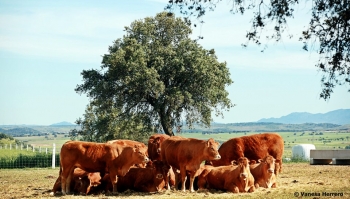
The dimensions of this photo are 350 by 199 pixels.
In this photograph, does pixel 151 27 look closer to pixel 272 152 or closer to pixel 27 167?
pixel 27 167

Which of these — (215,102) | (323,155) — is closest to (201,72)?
(215,102)

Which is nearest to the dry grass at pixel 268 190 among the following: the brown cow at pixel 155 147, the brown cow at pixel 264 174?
the brown cow at pixel 264 174

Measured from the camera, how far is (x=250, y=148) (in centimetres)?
2031

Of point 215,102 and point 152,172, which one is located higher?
point 215,102

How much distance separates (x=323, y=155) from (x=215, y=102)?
1222 cm

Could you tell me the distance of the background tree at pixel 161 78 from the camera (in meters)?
40.4

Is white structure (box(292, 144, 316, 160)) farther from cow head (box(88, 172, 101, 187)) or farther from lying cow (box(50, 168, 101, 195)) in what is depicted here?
lying cow (box(50, 168, 101, 195))

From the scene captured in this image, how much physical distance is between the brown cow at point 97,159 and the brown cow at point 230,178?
6.58 feet

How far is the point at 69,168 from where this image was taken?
17.1 metres

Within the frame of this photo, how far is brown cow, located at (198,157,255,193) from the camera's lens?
664 inches

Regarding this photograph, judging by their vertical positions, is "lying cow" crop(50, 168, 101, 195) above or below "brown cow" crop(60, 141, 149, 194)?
below

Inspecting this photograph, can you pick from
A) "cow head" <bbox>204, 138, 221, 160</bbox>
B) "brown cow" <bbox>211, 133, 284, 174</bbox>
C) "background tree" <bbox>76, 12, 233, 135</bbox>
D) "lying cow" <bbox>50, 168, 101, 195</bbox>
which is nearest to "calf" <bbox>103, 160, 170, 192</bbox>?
"lying cow" <bbox>50, 168, 101, 195</bbox>

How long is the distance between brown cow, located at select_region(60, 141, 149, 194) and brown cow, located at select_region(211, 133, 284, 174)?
3.79m

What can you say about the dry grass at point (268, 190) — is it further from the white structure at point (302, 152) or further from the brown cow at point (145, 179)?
the white structure at point (302, 152)
